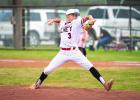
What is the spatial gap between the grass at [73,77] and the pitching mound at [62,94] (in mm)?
1333

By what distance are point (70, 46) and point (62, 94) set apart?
133cm

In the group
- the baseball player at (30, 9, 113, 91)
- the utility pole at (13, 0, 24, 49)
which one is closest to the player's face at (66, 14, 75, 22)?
the baseball player at (30, 9, 113, 91)

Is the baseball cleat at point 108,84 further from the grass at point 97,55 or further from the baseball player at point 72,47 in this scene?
the grass at point 97,55

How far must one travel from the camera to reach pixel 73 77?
14.8m

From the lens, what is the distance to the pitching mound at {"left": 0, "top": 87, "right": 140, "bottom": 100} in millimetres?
10203

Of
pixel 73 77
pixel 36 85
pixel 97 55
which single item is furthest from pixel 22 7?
pixel 36 85

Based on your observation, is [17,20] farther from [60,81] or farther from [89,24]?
[89,24]

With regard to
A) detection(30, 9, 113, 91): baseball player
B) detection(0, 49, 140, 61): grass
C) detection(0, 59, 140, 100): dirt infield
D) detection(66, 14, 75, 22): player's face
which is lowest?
detection(0, 49, 140, 61): grass

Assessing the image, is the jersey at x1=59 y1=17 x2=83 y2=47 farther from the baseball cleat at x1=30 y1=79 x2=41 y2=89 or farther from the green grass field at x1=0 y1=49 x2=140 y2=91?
the green grass field at x1=0 y1=49 x2=140 y2=91

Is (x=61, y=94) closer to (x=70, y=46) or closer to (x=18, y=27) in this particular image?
(x=70, y=46)

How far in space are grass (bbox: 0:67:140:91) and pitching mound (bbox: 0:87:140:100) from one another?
1.33m

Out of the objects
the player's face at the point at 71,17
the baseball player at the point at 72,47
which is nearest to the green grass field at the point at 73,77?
the baseball player at the point at 72,47

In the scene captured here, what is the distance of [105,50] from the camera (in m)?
27.9

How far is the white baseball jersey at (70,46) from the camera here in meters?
11.4
